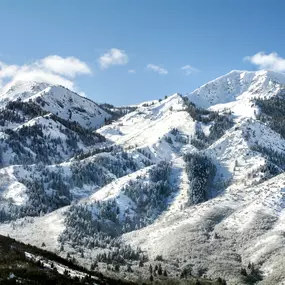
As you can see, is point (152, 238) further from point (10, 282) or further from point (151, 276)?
point (10, 282)

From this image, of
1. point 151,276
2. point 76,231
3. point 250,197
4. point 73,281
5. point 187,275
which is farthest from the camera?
point 250,197

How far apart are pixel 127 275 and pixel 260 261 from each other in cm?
4226

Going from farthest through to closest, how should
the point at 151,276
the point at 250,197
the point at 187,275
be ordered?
the point at 250,197 < the point at 187,275 < the point at 151,276

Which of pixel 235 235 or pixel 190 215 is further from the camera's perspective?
pixel 190 215

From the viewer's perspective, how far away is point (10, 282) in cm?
4916

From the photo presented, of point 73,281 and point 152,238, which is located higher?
point 152,238

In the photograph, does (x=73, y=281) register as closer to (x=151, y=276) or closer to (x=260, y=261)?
(x=151, y=276)

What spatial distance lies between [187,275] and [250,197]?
72333 mm

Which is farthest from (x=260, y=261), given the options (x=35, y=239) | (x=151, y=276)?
Answer: (x=35, y=239)

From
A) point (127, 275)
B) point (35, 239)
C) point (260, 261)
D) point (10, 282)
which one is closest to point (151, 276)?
point (127, 275)

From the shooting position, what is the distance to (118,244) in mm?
170250

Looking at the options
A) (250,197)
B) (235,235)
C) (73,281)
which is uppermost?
(250,197)

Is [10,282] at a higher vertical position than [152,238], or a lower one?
lower

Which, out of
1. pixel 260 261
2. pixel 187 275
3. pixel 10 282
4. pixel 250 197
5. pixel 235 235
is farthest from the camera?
pixel 250 197
